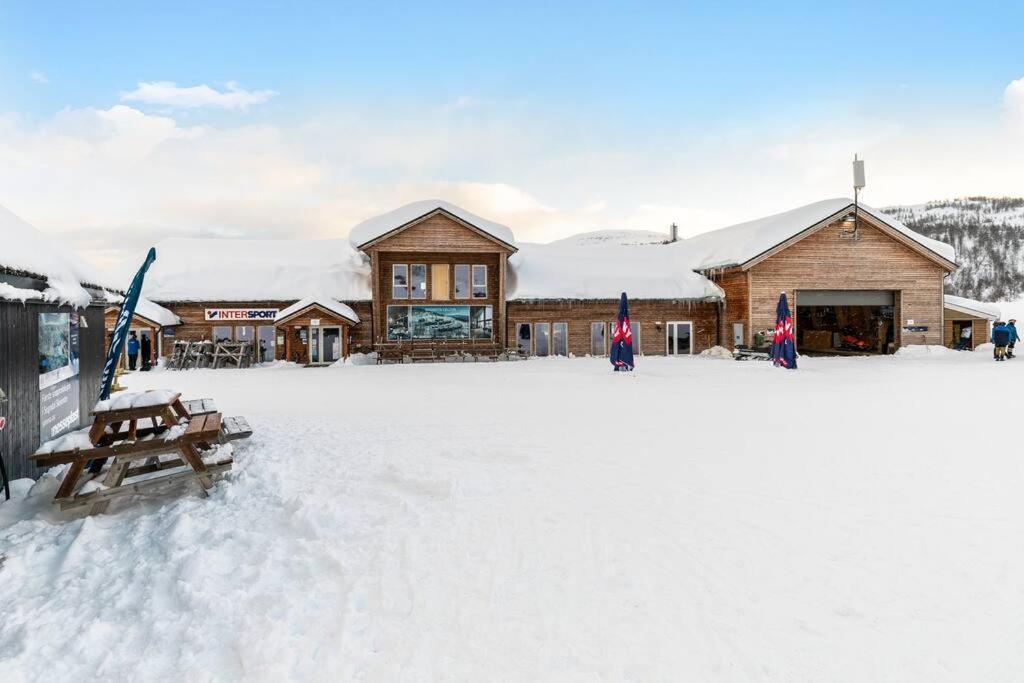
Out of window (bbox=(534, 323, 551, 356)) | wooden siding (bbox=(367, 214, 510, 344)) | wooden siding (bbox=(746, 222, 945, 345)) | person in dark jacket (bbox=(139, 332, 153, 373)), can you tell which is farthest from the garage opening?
person in dark jacket (bbox=(139, 332, 153, 373))

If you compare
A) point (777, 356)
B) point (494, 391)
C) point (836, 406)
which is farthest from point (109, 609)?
point (777, 356)

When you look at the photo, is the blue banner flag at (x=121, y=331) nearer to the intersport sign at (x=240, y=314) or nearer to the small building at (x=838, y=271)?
the intersport sign at (x=240, y=314)

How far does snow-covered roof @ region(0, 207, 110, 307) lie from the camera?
628cm

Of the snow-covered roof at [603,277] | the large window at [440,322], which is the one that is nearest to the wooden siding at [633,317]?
the snow-covered roof at [603,277]

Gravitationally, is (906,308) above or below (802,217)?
below

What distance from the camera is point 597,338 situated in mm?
28531

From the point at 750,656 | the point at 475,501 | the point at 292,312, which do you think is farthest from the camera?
the point at 292,312

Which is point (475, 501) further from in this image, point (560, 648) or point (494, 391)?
point (494, 391)

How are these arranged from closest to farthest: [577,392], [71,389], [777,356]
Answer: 1. [71,389]
2. [577,392]
3. [777,356]

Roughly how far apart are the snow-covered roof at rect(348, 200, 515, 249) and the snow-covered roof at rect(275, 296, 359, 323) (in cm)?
288

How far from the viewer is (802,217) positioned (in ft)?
92.2

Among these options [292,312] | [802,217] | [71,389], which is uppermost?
[802,217]

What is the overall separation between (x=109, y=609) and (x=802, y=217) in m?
30.7

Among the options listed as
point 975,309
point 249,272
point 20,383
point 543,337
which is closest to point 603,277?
point 543,337
